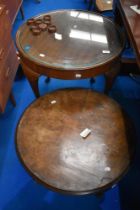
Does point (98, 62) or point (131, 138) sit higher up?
point (98, 62)

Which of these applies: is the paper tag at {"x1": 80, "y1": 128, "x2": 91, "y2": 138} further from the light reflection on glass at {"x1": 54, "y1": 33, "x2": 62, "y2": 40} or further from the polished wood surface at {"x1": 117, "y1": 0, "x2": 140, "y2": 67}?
the light reflection on glass at {"x1": 54, "y1": 33, "x2": 62, "y2": 40}

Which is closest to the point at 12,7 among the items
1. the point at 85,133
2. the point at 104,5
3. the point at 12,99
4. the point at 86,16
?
the point at 104,5

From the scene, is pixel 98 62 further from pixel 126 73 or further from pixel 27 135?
pixel 126 73

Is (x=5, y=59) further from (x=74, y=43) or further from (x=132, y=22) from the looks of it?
(x=132, y=22)

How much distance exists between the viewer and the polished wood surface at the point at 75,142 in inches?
35.6

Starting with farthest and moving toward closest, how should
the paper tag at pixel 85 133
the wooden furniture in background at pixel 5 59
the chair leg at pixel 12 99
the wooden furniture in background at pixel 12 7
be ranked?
1. the wooden furniture in background at pixel 12 7
2. the chair leg at pixel 12 99
3. the wooden furniture in background at pixel 5 59
4. the paper tag at pixel 85 133

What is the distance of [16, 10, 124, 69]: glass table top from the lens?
4.33ft

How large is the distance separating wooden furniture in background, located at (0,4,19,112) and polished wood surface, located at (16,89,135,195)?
49cm

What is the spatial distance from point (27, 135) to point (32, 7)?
3046mm

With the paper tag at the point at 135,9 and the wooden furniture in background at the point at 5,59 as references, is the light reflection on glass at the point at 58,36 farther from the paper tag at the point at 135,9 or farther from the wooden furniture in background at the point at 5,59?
the paper tag at the point at 135,9

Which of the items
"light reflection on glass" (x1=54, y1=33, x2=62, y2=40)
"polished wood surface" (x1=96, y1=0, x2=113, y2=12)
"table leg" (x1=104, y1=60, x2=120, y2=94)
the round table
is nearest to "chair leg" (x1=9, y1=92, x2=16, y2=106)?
the round table

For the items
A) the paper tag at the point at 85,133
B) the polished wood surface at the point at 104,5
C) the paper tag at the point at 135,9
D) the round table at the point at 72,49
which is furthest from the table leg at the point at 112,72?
the polished wood surface at the point at 104,5

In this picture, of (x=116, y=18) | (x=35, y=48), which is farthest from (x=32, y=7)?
(x=35, y=48)

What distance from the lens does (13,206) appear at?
1.32m
